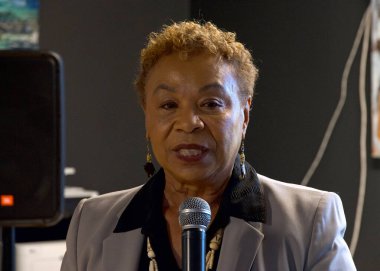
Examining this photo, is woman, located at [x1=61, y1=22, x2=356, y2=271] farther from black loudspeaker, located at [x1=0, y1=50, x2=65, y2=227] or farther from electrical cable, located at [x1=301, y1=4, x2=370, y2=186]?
electrical cable, located at [x1=301, y1=4, x2=370, y2=186]

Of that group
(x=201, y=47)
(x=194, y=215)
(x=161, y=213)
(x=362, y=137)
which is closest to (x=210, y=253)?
(x=161, y=213)

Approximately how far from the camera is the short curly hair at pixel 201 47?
6.56 ft

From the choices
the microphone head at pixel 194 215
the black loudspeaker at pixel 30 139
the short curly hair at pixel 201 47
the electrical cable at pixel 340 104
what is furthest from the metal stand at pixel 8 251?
the electrical cable at pixel 340 104

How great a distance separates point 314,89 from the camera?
4168mm

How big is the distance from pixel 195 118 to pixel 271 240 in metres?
0.36

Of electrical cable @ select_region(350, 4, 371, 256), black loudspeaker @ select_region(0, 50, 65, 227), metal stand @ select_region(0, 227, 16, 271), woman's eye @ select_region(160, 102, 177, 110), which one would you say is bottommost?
electrical cable @ select_region(350, 4, 371, 256)

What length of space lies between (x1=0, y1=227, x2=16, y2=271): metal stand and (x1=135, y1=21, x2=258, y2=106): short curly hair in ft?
2.96

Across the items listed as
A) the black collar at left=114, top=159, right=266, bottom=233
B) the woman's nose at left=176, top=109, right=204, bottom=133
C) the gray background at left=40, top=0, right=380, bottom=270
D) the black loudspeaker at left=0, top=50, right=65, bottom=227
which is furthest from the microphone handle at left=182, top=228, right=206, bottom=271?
the gray background at left=40, top=0, right=380, bottom=270

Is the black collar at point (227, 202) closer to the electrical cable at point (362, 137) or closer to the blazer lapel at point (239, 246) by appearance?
the blazer lapel at point (239, 246)

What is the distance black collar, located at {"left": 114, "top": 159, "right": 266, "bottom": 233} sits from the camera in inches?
79.8

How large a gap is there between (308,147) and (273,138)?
0.22 m

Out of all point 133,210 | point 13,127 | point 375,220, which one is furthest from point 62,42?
point 13,127

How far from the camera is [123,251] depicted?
2.05 metres

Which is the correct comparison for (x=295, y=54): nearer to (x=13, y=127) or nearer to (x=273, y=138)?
(x=273, y=138)
